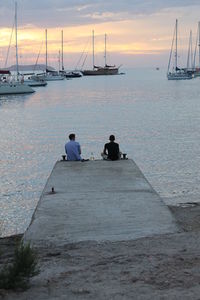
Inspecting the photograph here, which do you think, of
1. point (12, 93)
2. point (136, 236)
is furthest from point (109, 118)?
point (136, 236)

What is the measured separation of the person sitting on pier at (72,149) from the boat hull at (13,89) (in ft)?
210

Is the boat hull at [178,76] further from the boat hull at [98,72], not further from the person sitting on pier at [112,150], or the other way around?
the person sitting on pier at [112,150]

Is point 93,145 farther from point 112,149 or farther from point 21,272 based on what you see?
point 21,272

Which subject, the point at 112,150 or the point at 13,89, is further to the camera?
the point at 13,89

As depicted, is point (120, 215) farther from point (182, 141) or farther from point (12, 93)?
point (12, 93)

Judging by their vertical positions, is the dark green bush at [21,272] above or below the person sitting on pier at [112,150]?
above

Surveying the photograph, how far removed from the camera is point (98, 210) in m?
10.4

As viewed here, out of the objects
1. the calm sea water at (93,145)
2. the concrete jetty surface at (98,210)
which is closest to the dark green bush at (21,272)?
the concrete jetty surface at (98,210)

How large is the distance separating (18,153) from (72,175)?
47.7 feet

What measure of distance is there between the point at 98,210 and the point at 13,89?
72.7 metres

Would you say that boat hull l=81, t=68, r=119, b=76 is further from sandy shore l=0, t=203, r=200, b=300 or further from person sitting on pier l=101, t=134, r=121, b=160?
sandy shore l=0, t=203, r=200, b=300

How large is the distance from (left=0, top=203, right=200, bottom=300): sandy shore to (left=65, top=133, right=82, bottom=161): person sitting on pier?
342 inches

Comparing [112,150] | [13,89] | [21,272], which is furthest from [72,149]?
[13,89]

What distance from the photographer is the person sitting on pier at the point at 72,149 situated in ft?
56.3
